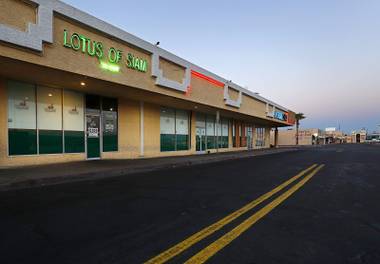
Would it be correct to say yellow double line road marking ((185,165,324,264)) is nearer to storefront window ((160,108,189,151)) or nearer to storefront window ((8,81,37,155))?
storefront window ((8,81,37,155))

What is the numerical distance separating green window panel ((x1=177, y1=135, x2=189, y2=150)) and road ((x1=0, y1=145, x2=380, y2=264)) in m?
15.0

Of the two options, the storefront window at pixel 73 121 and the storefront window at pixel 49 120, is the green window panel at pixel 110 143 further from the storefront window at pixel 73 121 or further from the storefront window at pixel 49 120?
the storefront window at pixel 49 120

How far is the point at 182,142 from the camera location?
24953mm

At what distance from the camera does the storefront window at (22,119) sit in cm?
1316

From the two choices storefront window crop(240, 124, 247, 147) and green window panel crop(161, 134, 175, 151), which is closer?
green window panel crop(161, 134, 175, 151)

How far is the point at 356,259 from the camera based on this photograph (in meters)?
4.07

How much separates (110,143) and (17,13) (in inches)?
357

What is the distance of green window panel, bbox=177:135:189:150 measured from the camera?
24.5 metres

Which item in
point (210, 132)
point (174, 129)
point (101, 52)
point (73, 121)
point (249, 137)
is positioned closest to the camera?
point (101, 52)

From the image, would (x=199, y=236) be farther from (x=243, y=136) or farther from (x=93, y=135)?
(x=243, y=136)

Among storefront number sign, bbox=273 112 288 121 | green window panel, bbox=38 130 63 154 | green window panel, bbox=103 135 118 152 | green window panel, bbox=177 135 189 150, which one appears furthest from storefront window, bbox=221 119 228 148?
green window panel, bbox=38 130 63 154

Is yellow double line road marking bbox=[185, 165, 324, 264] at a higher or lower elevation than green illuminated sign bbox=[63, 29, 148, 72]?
lower

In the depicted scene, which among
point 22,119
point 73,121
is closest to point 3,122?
point 22,119

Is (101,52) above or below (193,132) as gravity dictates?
above
